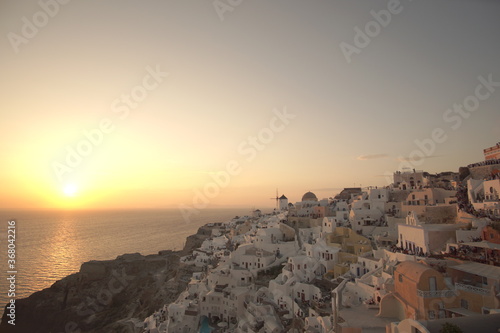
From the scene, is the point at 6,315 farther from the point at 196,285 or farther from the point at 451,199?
the point at 451,199

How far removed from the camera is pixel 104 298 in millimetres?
43906

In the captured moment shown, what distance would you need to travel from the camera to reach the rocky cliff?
37625mm

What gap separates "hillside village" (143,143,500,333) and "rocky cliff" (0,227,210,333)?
628 centimetres

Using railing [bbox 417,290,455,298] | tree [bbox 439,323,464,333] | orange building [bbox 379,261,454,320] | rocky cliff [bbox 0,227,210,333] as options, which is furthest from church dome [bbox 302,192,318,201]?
tree [bbox 439,323,464,333]

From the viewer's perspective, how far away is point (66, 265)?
6172cm

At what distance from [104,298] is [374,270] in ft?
130

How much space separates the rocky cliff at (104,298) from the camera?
123 ft

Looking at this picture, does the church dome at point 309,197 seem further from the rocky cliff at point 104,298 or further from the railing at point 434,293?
the railing at point 434,293

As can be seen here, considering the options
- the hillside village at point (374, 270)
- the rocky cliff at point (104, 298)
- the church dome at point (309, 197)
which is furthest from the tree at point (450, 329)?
the church dome at point (309, 197)

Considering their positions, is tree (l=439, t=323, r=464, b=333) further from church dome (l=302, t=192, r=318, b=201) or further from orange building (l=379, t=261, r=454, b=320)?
church dome (l=302, t=192, r=318, b=201)

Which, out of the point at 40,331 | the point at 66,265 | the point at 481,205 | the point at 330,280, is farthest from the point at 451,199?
the point at 66,265

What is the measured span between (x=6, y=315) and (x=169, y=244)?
168 feet

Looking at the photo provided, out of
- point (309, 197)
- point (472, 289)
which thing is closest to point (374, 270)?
point (472, 289)

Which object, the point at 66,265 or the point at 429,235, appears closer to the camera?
the point at 429,235
